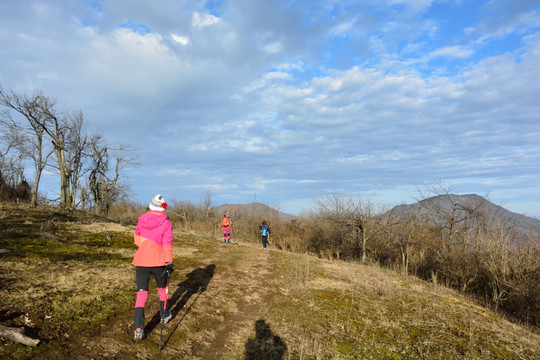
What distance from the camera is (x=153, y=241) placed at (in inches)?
183

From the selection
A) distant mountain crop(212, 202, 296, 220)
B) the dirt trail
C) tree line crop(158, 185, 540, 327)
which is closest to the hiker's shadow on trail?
the dirt trail

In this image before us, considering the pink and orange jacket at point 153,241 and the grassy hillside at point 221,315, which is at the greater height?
the pink and orange jacket at point 153,241

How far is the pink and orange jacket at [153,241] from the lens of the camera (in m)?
4.58

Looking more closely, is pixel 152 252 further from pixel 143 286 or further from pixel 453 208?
pixel 453 208

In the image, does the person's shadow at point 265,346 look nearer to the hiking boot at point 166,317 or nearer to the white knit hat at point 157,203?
the hiking boot at point 166,317

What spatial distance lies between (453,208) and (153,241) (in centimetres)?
2339

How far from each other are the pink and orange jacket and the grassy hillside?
1.16m

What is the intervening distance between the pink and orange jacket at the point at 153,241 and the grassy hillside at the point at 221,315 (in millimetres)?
1158

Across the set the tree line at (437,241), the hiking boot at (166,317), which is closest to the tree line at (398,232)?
the tree line at (437,241)

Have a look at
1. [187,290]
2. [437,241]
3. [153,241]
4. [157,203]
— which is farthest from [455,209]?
[153,241]

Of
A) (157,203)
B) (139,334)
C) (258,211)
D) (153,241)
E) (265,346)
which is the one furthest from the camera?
(258,211)

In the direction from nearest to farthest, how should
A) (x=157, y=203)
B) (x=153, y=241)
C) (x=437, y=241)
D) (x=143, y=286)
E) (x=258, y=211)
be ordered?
1. (x=143, y=286)
2. (x=153, y=241)
3. (x=157, y=203)
4. (x=437, y=241)
5. (x=258, y=211)

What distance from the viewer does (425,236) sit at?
21859mm

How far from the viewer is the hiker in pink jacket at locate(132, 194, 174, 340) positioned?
453cm
